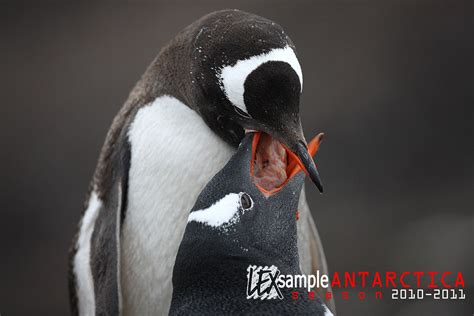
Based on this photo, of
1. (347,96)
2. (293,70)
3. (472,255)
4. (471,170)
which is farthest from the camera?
(347,96)

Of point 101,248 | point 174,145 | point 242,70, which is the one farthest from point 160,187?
point 242,70

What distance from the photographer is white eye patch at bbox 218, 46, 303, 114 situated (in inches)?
45.9

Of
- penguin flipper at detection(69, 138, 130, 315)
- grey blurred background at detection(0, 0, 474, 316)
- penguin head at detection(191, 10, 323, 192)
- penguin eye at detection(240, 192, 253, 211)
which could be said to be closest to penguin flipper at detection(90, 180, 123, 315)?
penguin flipper at detection(69, 138, 130, 315)

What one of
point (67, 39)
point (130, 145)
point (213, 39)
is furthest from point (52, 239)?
point (213, 39)

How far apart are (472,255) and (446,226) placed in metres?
0.13

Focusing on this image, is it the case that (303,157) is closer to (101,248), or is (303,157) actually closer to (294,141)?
(294,141)

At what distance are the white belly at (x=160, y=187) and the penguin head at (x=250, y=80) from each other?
6cm

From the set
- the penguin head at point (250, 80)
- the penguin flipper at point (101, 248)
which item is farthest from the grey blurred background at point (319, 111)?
the penguin head at point (250, 80)

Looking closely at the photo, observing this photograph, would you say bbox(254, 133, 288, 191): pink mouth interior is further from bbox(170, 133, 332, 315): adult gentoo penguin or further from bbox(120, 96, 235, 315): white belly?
bbox(120, 96, 235, 315): white belly

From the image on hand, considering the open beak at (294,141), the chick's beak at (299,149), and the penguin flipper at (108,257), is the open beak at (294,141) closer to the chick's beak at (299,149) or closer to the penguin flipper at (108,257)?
the chick's beak at (299,149)

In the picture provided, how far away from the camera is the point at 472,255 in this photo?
249cm

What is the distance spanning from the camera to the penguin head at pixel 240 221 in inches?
42.8

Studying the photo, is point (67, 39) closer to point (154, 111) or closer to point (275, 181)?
point (154, 111)

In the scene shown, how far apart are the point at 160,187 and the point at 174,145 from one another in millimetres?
72
